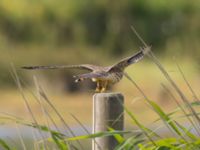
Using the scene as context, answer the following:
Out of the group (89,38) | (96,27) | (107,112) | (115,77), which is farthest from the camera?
(96,27)

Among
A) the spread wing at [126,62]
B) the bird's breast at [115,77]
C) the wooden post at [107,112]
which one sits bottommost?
the wooden post at [107,112]

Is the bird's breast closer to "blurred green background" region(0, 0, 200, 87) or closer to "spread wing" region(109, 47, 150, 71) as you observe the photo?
"spread wing" region(109, 47, 150, 71)

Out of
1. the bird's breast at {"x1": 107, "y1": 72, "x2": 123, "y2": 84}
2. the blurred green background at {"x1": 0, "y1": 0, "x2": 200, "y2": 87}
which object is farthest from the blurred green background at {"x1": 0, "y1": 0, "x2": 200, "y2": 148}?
the bird's breast at {"x1": 107, "y1": 72, "x2": 123, "y2": 84}

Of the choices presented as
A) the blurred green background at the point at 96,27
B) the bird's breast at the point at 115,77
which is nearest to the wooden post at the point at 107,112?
the bird's breast at the point at 115,77

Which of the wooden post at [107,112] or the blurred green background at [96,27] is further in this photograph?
the blurred green background at [96,27]

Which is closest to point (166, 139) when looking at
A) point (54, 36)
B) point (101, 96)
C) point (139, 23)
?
point (101, 96)

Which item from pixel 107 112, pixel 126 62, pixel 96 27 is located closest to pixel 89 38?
pixel 96 27

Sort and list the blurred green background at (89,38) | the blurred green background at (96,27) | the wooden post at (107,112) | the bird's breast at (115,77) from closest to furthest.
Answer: the wooden post at (107,112), the bird's breast at (115,77), the blurred green background at (89,38), the blurred green background at (96,27)

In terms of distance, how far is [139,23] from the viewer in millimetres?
28859

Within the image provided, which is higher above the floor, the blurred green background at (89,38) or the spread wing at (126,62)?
the blurred green background at (89,38)

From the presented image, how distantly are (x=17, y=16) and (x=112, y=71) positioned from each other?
77.4 ft

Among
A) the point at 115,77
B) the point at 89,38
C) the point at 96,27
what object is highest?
the point at 96,27

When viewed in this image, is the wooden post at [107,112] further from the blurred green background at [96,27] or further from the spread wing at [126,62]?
the blurred green background at [96,27]

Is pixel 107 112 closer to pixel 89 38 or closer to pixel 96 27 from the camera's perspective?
pixel 89 38
